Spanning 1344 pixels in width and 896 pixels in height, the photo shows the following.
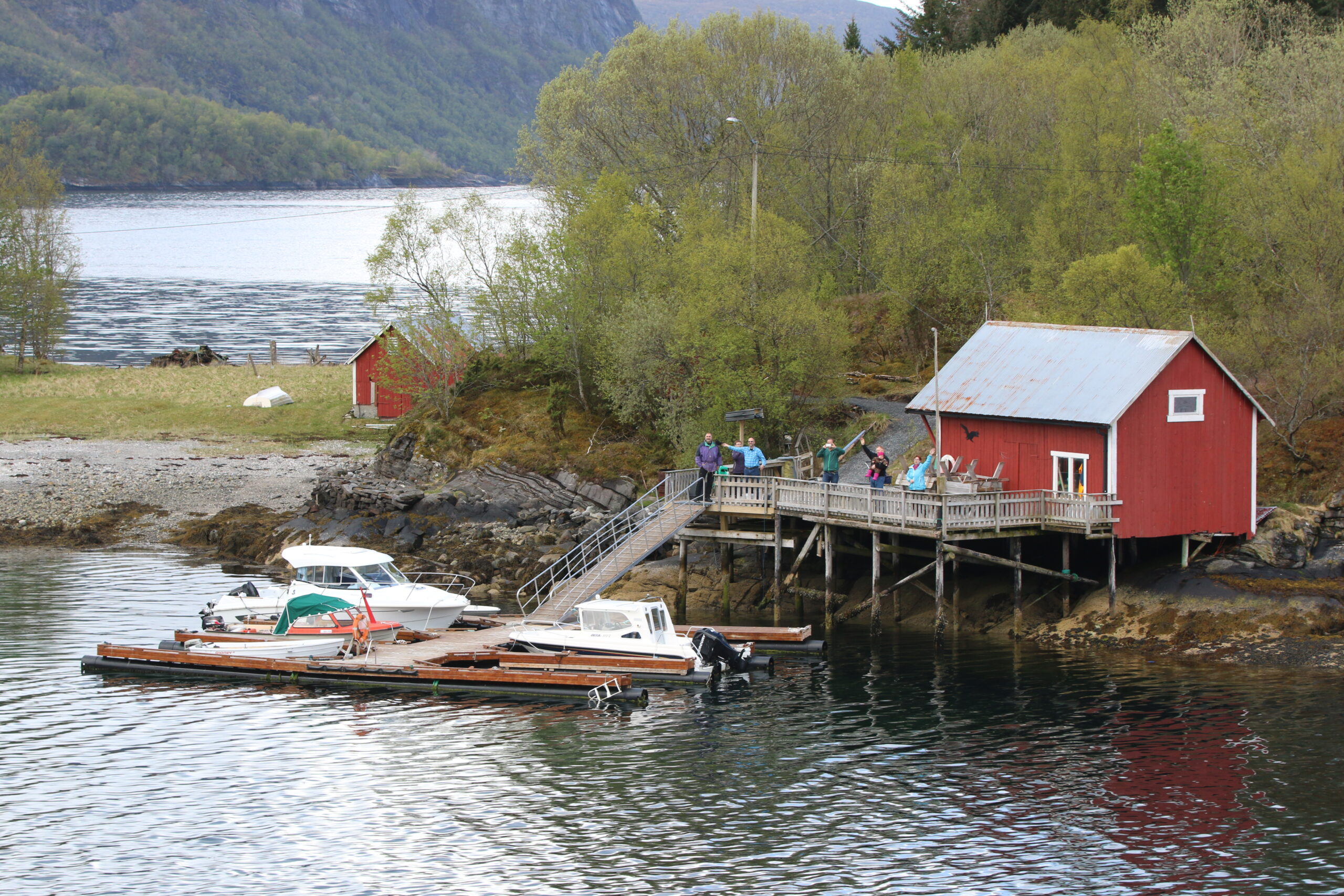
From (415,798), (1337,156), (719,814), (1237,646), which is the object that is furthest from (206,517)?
(1337,156)

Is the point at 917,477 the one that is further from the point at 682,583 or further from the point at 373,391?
the point at 373,391

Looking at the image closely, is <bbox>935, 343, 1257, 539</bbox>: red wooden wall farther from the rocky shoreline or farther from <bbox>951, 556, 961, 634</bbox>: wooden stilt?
<bbox>951, 556, 961, 634</bbox>: wooden stilt

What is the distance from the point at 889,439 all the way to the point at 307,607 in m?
23.0

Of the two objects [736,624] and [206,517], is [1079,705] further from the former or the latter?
[206,517]

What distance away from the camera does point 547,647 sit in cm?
3681

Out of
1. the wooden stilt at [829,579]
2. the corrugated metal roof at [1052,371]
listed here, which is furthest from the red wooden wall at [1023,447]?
the wooden stilt at [829,579]

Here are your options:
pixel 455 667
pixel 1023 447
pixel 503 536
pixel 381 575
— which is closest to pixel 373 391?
pixel 503 536

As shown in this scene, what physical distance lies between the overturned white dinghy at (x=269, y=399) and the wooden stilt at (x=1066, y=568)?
45.7m

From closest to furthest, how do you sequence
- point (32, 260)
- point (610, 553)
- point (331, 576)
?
point (331, 576) → point (610, 553) → point (32, 260)

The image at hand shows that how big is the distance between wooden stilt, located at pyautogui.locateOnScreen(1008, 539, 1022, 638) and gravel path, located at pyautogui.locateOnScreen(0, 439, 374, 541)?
3058 cm

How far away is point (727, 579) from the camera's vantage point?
44281 millimetres

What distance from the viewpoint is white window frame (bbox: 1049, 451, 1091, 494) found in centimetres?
A: 3828

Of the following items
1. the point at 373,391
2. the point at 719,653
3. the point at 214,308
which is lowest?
the point at 719,653

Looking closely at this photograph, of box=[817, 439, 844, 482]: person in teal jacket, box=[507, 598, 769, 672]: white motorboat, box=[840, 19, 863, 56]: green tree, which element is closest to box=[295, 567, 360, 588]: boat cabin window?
box=[507, 598, 769, 672]: white motorboat
